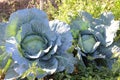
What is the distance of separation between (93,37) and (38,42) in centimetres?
33

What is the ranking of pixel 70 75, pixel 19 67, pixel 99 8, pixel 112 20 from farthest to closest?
pixel 99 8, pixel 112 20, pixel 70 75, pixel 19 67

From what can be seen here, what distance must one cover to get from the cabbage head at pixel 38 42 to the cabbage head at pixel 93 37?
4.9 inches

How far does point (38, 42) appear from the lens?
5.57 feet

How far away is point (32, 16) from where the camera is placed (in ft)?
5.70

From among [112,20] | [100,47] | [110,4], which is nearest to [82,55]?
[100,47]

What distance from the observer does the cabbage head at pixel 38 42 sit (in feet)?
5.39

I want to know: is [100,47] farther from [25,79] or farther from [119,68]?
[25,79]

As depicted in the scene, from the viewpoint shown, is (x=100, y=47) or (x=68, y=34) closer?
(x=68, y=34)

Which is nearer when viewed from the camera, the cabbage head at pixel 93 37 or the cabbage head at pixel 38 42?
the cabbage head at pixel 38 42

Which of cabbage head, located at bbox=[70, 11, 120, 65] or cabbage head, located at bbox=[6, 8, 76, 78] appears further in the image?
cabbage head, located at bbox=[70, 11, 120, 65]

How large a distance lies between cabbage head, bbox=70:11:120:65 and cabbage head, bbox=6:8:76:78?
0.12 metres

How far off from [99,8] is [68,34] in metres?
0.49

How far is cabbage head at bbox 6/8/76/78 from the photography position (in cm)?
164

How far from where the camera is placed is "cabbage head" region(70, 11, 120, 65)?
181 cm
